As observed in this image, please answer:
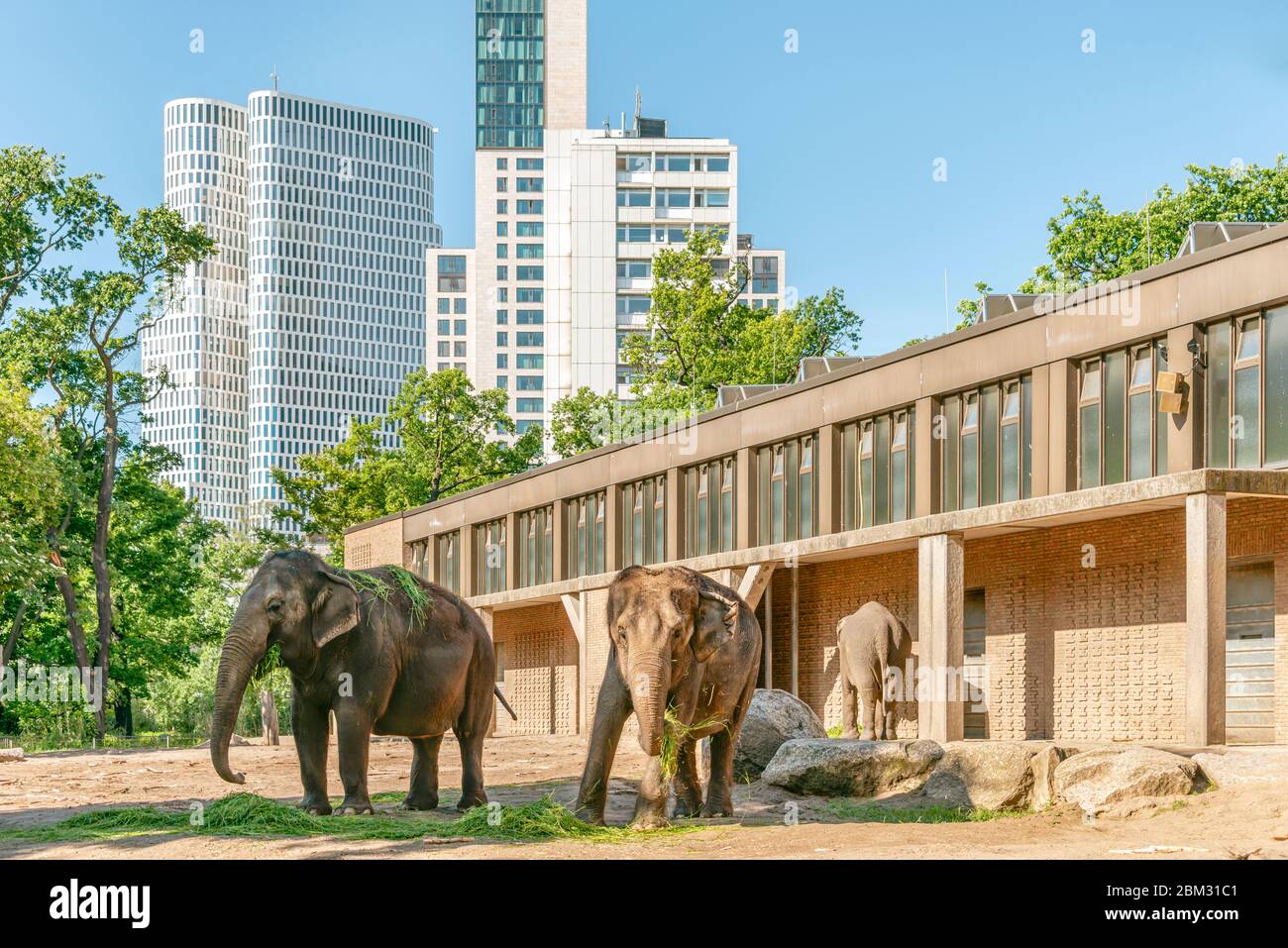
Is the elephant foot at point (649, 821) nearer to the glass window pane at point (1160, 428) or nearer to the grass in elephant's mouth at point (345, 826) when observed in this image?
the grass in elephant's mouth at point (345, 826)

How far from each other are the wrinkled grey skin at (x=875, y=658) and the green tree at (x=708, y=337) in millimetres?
34938

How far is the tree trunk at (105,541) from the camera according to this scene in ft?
179

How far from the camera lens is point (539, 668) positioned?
51156 mm

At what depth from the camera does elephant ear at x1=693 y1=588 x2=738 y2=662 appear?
16.1 metres

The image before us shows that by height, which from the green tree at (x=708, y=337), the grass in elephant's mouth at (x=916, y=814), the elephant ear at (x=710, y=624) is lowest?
the grass in elephant's mouth at (x=916, y=814)

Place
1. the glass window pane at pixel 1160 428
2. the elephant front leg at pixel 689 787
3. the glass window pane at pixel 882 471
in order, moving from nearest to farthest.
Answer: the elephant front leg at pixel 689 787 < the glass window pane at pixel 1160 428 < the glass window pane at pixel 882 471

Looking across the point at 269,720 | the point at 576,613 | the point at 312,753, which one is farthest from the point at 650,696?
the point at 576,613

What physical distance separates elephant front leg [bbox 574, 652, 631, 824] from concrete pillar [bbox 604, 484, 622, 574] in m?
28.9

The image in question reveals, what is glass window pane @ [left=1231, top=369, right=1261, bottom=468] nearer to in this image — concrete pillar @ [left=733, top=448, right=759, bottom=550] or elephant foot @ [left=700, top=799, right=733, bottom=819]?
elephant foot @ [left=700, top=799, right=733, bottom=819]

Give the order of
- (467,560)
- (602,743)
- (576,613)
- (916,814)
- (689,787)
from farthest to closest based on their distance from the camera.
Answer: (467,560) → (576,613) → (916,814) → (689,787) → (602,743)

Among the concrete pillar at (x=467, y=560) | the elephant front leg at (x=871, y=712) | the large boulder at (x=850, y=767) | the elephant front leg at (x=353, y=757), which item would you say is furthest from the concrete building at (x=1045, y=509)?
the concrete pillar at (x=467, y=560)

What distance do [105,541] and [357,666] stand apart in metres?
42.0

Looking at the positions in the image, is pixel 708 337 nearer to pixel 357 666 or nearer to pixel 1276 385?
pixel 1276 385
